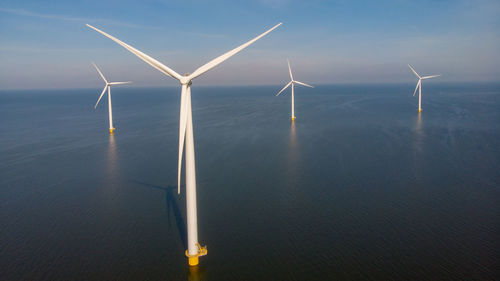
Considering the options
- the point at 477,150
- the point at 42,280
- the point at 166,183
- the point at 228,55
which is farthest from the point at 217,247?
the point at 477,150

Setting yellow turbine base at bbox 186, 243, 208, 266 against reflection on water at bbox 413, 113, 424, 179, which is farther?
reflection on water at bbox 413, 113, 424, 179

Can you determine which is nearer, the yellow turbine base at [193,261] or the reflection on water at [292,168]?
the yellow turbine base at [193,261]

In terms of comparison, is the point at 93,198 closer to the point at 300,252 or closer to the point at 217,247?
the point at 217,247

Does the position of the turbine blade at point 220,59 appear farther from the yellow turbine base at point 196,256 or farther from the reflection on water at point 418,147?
the reflection on water at point 418,147

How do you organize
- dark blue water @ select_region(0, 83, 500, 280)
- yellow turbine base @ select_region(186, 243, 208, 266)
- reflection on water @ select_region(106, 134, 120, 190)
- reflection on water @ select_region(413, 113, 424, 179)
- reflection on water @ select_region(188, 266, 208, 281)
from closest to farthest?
1. reflection on water @ select_region(188, 266, 208, 281)
2. yellow turbine base @ select_region(186, 243, 208, 266)
3. dark blue water @ select_region(0, 83, 500, 280)
4. reflection on water @ select_region(106, 134, 120, 190)
5. reflection on water @ select_region(413, 113, 424, 179)

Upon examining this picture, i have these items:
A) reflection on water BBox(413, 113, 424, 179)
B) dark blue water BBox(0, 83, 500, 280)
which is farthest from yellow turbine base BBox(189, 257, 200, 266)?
reflection on water BBox(413, 113, 424, 179)

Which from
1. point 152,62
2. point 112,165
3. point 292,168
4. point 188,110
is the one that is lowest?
point 292,168

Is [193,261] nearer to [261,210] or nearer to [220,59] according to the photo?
[261,210]

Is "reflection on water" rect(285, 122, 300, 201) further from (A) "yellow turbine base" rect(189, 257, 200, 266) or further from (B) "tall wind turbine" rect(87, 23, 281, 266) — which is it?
(B) "tall wind turbine" rect(87, 23, 281, 266)

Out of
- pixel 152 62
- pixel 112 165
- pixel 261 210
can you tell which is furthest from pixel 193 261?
pixel 112 165

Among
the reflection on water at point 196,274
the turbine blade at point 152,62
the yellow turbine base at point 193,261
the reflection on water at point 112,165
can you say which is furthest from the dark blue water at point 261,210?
the turbine blade at point 152,62
